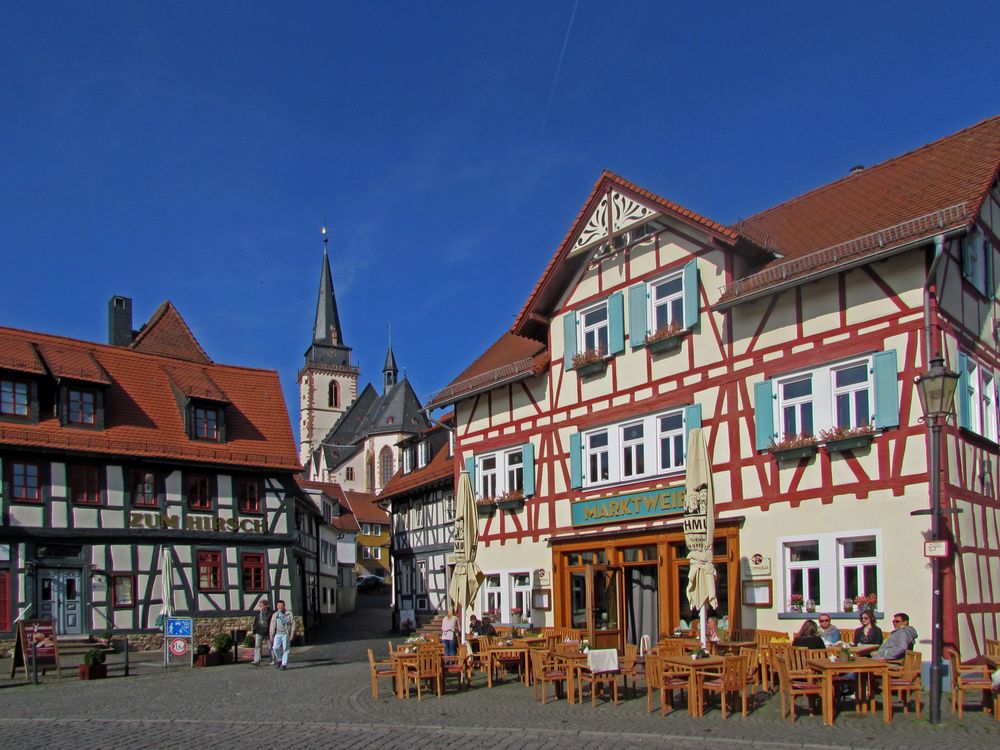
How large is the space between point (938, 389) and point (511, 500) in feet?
45.2

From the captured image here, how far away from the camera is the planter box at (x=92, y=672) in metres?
22.0

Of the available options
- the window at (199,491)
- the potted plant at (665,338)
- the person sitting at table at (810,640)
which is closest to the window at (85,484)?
the window at (199,491)

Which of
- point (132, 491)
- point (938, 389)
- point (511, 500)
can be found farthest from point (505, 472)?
point (938, 389)

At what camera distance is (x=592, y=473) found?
76.7 feet

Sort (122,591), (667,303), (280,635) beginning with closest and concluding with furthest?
(667,303) < (280,635) < (122,591)

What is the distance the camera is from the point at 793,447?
18.4m

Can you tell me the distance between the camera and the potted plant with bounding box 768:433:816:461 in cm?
1820

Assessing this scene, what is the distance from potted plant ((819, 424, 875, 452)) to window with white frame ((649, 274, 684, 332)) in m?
4.21

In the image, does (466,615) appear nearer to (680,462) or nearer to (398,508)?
(680,462)

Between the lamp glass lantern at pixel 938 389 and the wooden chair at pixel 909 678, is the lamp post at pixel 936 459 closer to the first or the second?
the lamp glass lantern at pixel 938 389

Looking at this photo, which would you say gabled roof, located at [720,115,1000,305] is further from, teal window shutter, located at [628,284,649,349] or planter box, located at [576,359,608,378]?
planter box, located at [576,359,608,378]

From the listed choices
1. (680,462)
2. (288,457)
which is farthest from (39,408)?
(680,462)

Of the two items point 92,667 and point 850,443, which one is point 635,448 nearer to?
point 850,443

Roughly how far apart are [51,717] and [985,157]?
56.2 ft
